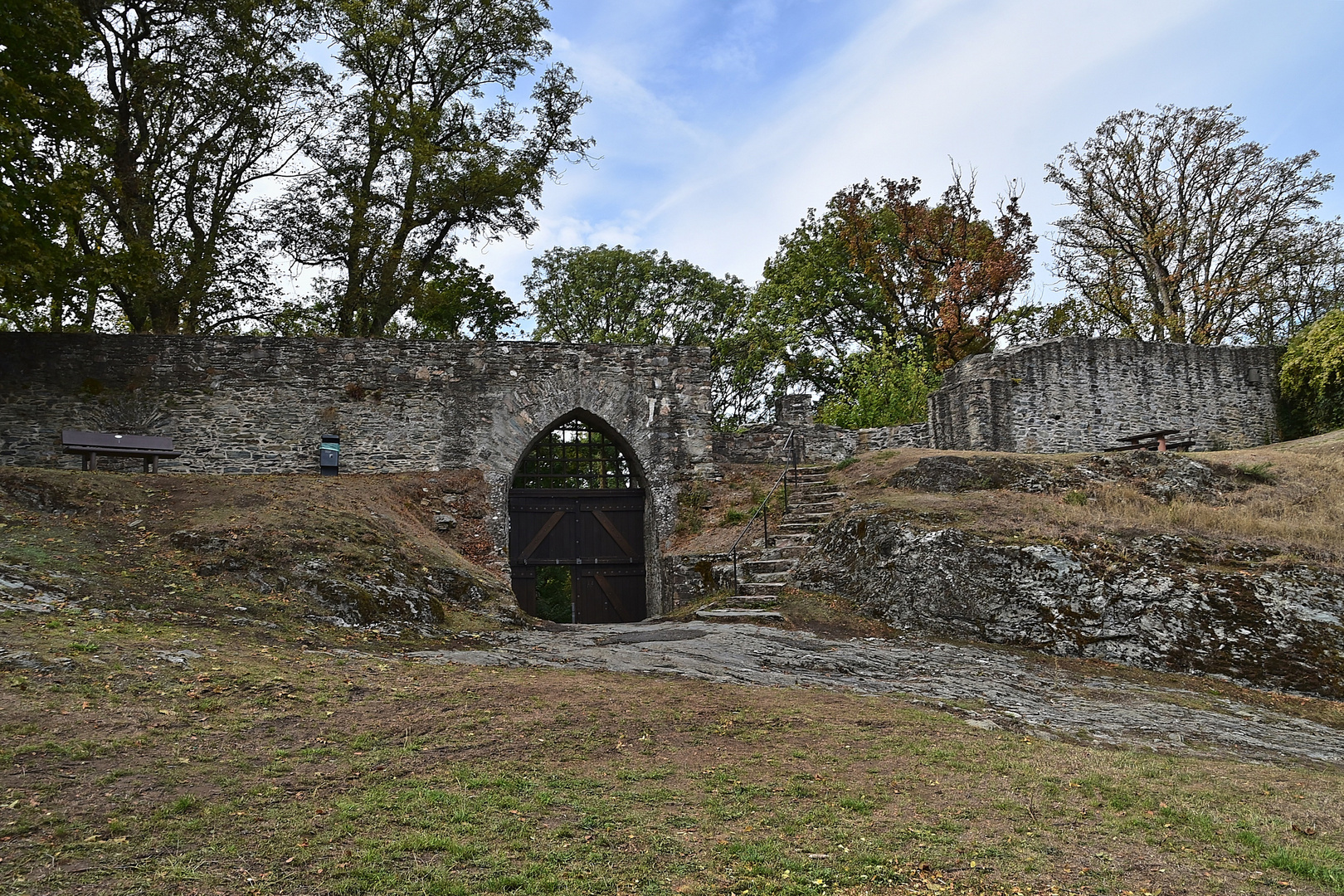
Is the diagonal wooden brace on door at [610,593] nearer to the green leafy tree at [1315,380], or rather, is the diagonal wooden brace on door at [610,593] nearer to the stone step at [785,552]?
the stone step at [785,552]

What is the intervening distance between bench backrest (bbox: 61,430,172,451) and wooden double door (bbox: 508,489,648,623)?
5922 millimetres

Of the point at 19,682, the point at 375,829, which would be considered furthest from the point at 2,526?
the point at 375,829

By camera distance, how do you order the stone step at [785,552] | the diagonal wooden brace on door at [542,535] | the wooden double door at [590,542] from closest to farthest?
the stone step at [785,552], the diagonal wooden brace on door at [542,535], the wooden double door at [590,542]

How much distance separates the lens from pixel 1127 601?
9.80m

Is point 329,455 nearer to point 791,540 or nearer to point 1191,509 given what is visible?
point 791,540

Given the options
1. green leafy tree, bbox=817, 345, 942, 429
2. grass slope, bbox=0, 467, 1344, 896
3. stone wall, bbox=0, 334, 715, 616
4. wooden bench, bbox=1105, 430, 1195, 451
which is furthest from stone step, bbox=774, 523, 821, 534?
green leafy tree, bbox=817, 345, 942, 429

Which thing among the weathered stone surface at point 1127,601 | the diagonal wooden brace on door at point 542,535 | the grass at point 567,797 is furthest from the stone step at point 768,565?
the grass at point 567,797

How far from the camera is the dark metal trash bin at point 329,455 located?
1441 cm

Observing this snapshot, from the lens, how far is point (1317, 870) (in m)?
4.36

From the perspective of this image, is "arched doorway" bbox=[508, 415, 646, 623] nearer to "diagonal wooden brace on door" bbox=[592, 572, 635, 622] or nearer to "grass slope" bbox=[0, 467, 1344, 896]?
"diagonal wooden brace on door" bbox=[592, 572, 635, 622]

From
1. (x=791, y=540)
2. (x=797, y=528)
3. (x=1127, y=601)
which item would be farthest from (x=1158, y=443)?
(x=791, y=540)

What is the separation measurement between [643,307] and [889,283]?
8.27 m

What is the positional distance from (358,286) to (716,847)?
62.8ft

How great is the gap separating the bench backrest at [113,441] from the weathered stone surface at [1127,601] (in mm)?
9867
